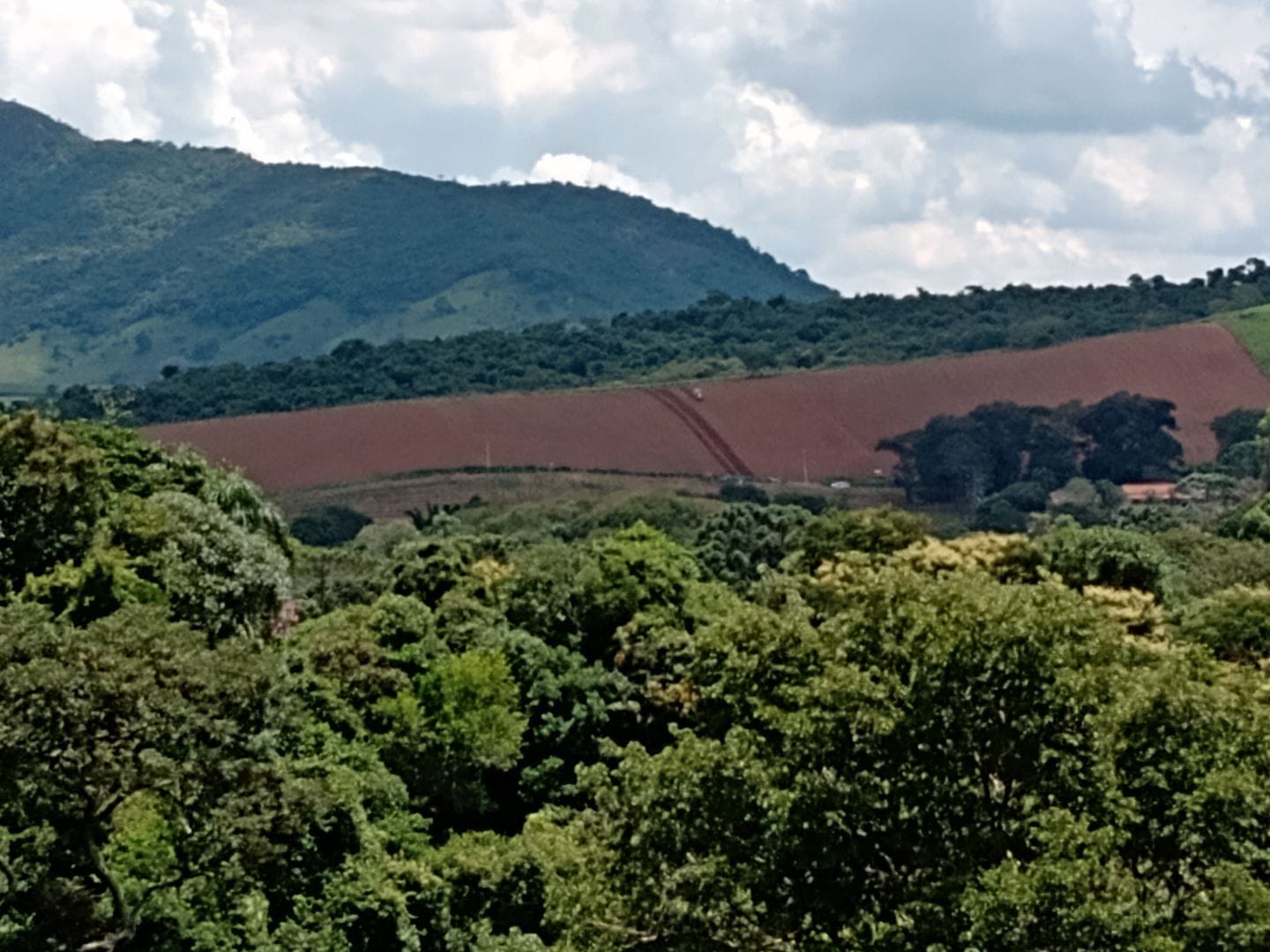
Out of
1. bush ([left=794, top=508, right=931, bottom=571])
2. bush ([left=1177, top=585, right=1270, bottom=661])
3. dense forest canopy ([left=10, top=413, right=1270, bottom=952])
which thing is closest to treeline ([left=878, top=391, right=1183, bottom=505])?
bush ([left=794, top=508, right=931, bottom=571])

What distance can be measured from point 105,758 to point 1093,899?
952 centimetres

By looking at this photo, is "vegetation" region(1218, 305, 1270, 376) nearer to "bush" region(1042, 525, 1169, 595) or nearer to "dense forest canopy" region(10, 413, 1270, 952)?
"bush" region(1042, 525, 1169, 595)

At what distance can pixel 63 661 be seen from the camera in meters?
21.5

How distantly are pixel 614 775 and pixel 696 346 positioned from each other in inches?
5793

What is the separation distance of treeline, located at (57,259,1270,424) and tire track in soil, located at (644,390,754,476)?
43.3 ft

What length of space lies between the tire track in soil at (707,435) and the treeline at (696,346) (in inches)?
Answer: 520

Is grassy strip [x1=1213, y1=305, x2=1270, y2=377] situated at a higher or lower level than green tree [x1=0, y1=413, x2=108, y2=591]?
higher

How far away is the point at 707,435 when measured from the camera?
421 ft

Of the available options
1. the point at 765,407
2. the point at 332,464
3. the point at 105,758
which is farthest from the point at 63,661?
the point at 765,407

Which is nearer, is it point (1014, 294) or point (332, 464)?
point (332, 464)

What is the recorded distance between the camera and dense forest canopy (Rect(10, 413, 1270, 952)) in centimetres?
1822

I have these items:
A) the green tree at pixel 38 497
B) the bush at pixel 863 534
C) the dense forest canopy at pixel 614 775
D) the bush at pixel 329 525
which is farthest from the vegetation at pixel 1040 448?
the green tree at pixel 38 497

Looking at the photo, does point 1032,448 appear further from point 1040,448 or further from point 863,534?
point 863,534

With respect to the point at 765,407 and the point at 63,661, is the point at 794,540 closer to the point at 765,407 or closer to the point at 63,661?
the point at 63,661
